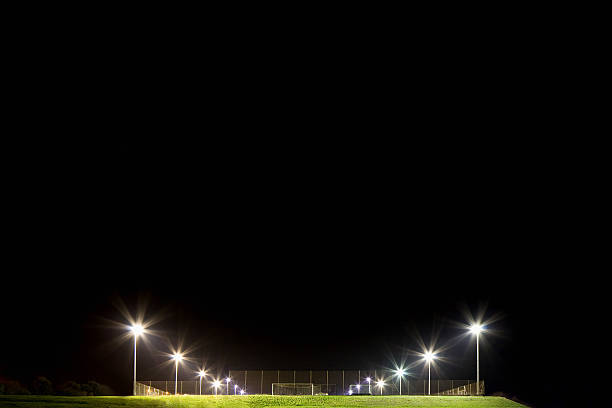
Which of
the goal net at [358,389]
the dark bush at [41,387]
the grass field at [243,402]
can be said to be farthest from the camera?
the goal net at [358,389]

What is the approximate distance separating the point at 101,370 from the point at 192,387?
1083 centimetres

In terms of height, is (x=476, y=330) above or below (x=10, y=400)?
above

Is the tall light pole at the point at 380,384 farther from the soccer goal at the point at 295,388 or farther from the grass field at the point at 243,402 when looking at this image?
the grass field at the point at 243,402

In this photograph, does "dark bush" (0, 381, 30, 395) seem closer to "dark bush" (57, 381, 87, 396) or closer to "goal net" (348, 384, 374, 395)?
"dark bush" (57, 381, 87, 396)

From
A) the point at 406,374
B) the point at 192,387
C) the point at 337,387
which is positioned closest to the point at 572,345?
the point at 406,374

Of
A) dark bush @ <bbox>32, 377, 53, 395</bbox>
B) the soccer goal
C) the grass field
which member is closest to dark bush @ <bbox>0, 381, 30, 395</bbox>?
dark bush @ <bbox>32, 377, 53, 395</bbox>

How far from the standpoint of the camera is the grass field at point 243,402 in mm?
25156

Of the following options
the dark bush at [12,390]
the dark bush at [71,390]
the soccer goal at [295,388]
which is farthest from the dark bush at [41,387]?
the soccer goal at [295,388]

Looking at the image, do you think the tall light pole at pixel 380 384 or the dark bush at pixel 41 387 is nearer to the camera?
the dark bush at pixel 41 387

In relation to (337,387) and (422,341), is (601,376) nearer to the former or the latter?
(422,341)

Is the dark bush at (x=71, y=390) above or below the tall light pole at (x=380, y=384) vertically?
below

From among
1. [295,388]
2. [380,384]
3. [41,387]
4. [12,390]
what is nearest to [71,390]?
[12,390]

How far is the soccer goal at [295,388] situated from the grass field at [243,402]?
2866 centimetres

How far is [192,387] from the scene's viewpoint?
6059 cm
